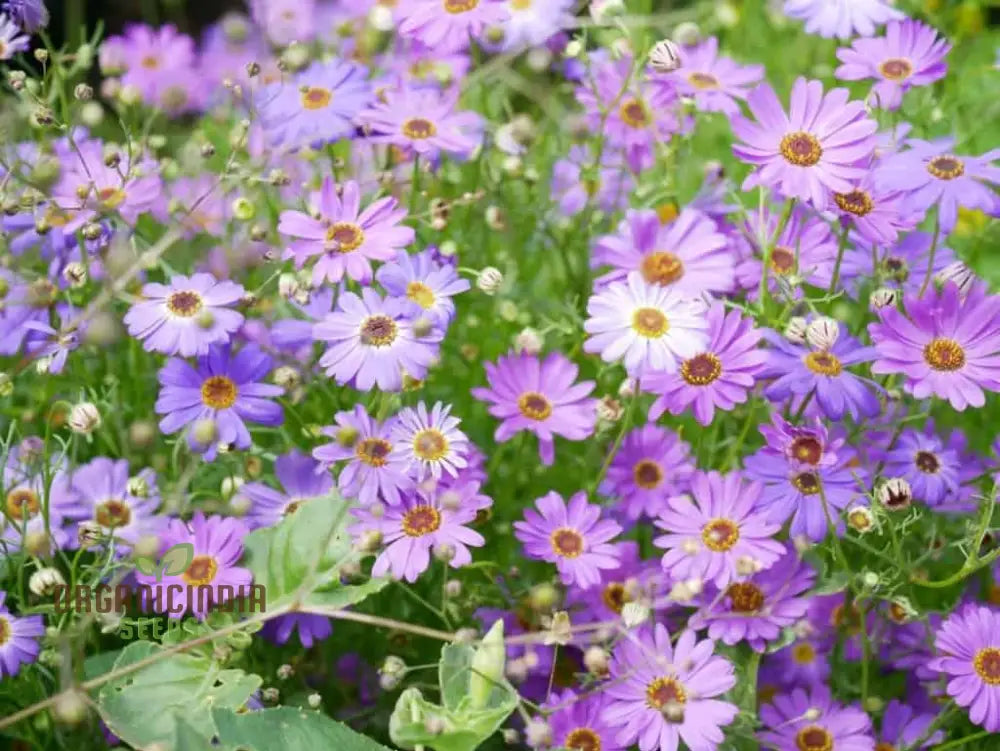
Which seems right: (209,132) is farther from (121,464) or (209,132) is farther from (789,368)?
(789,368)

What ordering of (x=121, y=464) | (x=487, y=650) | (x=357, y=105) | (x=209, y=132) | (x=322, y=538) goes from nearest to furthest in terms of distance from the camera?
(x=487, y=650) → (x=322, y=538) → (x=121, y=464) → (x=357, y=105) → (x=209, y=132)

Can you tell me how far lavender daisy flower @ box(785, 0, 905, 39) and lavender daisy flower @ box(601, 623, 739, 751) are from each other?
0.69 meters

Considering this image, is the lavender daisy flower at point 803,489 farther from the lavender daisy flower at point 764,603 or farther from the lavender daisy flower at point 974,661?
the lavender daisy flower at point 974,661

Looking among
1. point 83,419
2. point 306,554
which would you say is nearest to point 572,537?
point 306,554

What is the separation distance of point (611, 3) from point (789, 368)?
0.50m

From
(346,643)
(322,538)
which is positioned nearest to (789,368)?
(322,538)

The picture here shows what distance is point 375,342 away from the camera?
122cm

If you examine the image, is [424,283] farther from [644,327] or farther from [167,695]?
[167,695]

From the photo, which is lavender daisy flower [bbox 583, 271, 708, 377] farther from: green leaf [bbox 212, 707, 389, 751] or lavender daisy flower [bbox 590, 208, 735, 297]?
green leaf [bbox 212, 707, 389, 751]

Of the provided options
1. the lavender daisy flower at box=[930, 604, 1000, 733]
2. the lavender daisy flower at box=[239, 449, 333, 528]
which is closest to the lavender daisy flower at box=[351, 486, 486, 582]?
the lavender daisy flower at box=[239, 449, 333, 528]

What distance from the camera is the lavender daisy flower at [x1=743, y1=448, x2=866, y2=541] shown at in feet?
4.03

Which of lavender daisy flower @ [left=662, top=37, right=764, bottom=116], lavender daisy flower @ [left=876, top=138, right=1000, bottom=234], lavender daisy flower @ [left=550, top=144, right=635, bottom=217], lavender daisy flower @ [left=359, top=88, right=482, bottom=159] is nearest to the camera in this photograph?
lavender daisy flower @ [left=876, top=138, right=1000, bottom=234]

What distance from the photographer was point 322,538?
3.92ft

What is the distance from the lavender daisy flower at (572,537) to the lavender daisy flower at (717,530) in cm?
6
